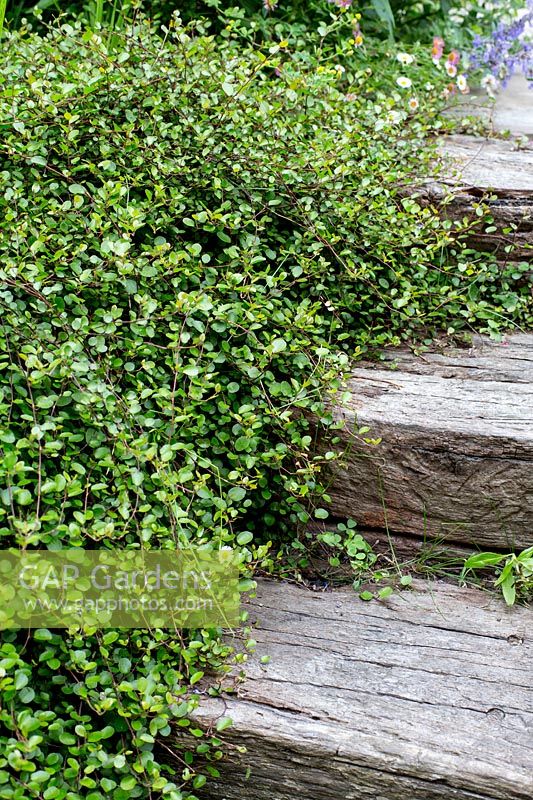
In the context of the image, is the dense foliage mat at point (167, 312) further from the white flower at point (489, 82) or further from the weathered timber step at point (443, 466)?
the white flower at point (489, 82)

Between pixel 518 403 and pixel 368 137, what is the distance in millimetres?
977

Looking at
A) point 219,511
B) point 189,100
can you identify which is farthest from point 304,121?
point 219,511

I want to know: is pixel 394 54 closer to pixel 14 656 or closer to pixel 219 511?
pixel 219 511

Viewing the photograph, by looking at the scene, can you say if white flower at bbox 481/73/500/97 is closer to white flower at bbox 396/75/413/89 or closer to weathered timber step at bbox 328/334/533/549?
white flower at bbox 396/75/413/89

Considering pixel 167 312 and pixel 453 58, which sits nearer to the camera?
pixel 167 312

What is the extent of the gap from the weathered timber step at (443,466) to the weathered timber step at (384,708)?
25cm

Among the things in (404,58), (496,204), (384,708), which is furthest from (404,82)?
(384,708)

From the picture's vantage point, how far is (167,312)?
69.9 inches

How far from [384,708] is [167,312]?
978mm

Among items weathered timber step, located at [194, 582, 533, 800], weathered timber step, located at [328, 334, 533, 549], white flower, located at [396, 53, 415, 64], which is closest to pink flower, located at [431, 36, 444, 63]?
white flower, located at [396, 53, 415, 64]

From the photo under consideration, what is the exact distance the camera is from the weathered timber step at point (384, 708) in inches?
56.8

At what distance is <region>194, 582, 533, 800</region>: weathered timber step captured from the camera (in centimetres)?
144

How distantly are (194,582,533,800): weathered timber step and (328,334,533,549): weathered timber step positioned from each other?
251mm

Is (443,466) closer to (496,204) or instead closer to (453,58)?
(496,204)
